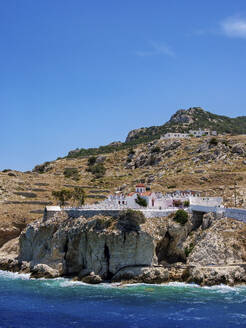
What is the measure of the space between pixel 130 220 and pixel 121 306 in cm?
1447

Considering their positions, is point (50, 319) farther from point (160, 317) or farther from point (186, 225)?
point (186, 225)

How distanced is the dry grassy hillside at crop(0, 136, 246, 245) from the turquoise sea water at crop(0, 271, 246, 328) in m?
25.2

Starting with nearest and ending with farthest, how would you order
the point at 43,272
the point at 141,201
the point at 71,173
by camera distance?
the point at 43,272, the point at 141,201, the point at 71,173

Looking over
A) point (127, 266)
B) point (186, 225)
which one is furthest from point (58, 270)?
point (186, 225)

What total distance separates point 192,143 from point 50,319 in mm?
87620

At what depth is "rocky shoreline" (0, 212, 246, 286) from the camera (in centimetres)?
5409

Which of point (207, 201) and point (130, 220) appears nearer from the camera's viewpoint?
point (130, 220)

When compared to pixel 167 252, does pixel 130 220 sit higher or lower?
higher

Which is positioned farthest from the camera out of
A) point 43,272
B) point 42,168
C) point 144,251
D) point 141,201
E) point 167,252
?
point 42,168

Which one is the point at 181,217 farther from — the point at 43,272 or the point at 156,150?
the point at 156,150

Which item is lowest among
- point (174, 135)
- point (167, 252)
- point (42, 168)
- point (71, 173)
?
point (167, 252)

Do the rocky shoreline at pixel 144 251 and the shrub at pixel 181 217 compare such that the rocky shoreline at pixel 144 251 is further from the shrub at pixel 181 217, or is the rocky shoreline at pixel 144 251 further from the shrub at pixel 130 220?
the shrub at pixel 181 217

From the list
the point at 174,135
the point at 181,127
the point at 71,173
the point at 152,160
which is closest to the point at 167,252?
the point at 152,160

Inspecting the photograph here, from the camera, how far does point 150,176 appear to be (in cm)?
10569
